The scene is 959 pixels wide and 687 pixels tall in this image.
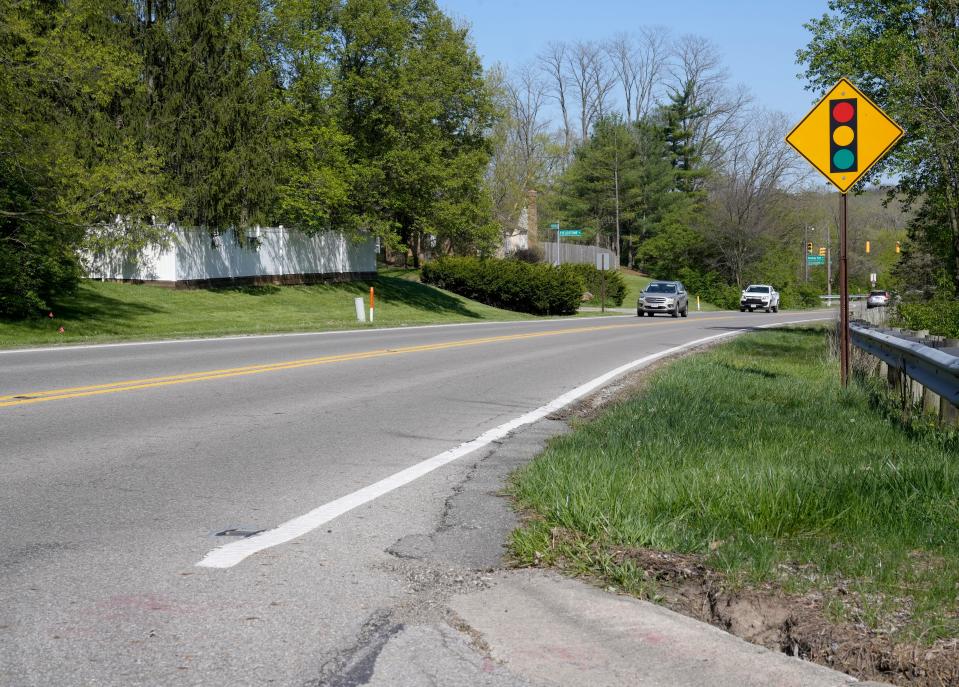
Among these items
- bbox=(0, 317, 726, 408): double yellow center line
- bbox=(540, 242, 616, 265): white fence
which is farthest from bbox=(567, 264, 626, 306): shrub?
bbox=(0, 317, 726, 408): double yellow center line

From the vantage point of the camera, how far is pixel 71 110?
101ft

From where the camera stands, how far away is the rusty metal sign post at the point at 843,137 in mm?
10562

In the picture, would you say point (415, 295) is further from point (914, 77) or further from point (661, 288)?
point (914, 77)

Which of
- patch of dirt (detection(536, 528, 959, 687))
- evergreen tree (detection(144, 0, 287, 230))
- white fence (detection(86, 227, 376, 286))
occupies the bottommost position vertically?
patch of dirt (detection(536, 528, 959, 687))

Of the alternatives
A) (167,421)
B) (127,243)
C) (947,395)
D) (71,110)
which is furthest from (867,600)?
(71,110)

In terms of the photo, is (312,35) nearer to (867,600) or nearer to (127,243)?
(127,243)

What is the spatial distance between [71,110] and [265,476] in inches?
1106

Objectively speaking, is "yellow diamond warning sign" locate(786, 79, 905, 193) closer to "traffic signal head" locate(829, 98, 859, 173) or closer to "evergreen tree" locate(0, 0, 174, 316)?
"traffic signal head" locate(829, 98, 859, 173)

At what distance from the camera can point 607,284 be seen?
202ft

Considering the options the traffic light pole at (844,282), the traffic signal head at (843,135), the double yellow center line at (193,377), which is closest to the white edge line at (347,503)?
the traffic light pole at (844,282)

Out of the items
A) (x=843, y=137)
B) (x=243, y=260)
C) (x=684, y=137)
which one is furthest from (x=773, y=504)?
(x=684, y=137)

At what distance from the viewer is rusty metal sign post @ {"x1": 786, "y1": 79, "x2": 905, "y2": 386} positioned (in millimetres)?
10562

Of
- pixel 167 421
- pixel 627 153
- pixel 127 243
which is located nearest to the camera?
pixel 167 421

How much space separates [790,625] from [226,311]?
1194 inches
